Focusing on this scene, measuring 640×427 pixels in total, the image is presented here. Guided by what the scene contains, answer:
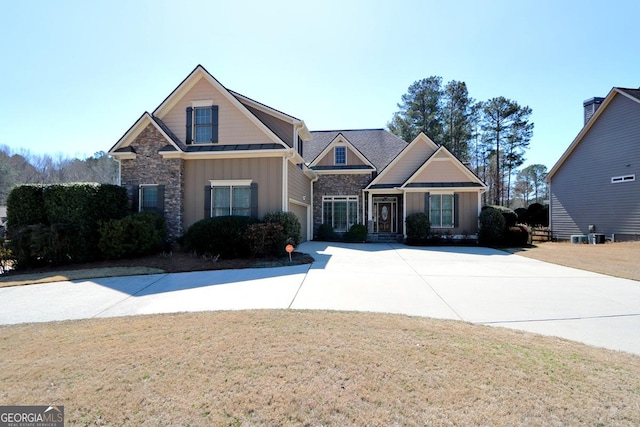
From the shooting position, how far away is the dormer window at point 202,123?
526 inches


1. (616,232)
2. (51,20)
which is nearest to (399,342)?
(51,20)

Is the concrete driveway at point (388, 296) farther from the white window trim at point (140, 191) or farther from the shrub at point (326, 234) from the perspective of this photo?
the shrub at point (326, 234)

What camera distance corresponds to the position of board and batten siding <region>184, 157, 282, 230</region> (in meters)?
12.8

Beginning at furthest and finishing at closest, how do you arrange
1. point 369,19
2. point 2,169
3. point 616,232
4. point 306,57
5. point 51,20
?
1. point 2,169
2. point 616,232
3. point 306,57
4. point 369,19
5. point 51,20

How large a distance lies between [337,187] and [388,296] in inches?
530

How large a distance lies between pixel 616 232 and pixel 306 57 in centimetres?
1893

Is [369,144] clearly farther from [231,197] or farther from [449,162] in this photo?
[231,197]

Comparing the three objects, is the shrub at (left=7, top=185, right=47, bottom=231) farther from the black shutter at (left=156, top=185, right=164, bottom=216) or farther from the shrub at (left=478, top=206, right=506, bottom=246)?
the shrub at (left=478, top=206, right=506, bottom=246)

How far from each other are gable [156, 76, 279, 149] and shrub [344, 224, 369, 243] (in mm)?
7484

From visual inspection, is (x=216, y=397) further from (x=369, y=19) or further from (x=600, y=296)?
(x=369, y=19)

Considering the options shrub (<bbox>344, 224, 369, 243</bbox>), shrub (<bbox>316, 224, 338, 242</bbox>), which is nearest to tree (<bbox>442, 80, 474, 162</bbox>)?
shrub (<bbox>344, 224, 369, 243</bbox>)

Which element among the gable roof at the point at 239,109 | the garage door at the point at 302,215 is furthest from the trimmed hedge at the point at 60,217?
the garage door at the point at 302,215

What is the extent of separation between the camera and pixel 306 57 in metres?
11.8

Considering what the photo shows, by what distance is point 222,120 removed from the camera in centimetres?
1334
